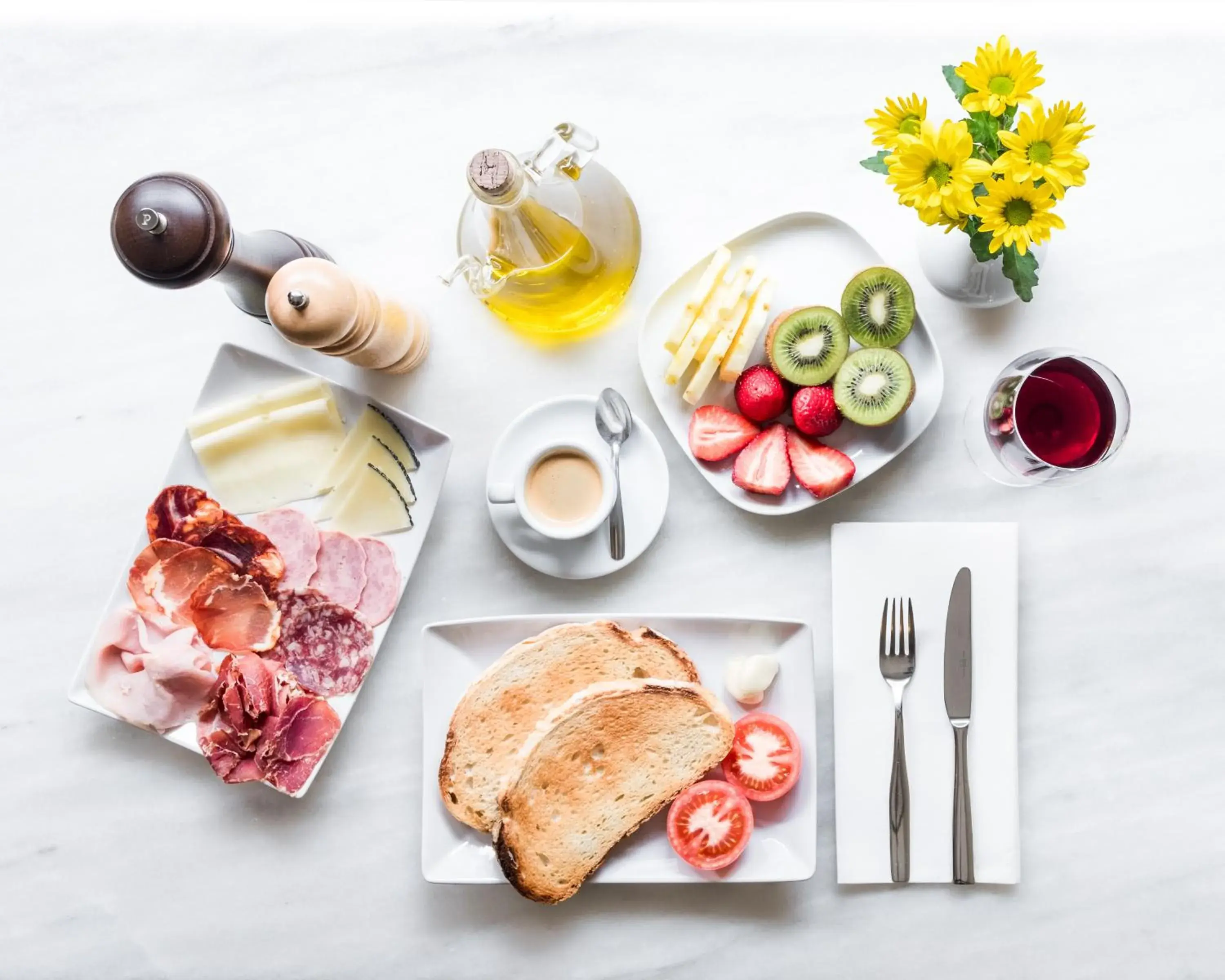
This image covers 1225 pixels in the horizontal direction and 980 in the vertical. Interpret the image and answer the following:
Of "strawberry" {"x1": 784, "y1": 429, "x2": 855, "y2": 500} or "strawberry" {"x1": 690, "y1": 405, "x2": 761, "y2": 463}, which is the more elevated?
"strawberry" {"x1": 690, "y1": 405, "x2": 761, "y2": 463}

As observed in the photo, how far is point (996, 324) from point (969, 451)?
227mm

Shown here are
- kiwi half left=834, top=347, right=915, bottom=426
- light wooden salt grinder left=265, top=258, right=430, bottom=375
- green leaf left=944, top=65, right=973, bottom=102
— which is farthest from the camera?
kiwi half left=834, top=347, right=915, bottom=426

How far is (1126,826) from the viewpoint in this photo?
1.69 meters

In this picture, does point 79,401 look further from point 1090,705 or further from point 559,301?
point 1090,705

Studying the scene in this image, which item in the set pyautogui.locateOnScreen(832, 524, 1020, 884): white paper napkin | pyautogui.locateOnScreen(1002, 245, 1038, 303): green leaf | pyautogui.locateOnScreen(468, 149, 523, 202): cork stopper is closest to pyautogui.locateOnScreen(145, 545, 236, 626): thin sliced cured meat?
pyautogui.locateOnScreen(468, 149, 523, 202): cork stopper

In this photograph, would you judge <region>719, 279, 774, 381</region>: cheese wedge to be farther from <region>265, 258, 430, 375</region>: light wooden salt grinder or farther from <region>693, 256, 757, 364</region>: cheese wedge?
<region>265, 258, 430, 375</region>: light wooden salt grinder

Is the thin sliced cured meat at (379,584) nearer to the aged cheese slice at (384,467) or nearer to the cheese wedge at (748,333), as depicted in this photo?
the aged cheese slice at (384,467)

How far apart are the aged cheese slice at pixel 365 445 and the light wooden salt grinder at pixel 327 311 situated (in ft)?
0.38

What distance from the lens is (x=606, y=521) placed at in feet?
5.29

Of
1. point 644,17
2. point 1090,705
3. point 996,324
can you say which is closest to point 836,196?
point 996,324

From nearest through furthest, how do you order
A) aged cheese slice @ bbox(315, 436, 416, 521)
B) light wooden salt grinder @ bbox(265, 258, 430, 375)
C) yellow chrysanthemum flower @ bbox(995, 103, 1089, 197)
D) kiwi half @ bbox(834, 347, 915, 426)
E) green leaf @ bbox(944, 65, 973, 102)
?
yellow chrysanthemum flower @ bbox(995, 103, 1089, 197), green leaf @ bbox(944, 65, 973, 102), light wooden salt grinder @ bbox(265, 258, 430, 375), kiwi half @ bbox(834, 347, 915, 426), aged cheese slice @ bbox(315, 436, 416, 521)

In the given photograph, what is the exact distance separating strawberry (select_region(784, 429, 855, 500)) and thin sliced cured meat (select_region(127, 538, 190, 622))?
3.21 feet

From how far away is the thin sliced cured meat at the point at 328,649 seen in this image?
1626 millimetres

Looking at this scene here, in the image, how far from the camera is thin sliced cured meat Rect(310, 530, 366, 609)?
1.62 m
